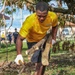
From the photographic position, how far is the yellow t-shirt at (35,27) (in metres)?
6.37

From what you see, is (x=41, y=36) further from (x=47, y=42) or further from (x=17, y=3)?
(x=17, y=3)

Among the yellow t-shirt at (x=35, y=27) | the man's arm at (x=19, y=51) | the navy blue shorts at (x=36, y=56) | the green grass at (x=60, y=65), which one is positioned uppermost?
the yellow t-shirt at (x=35, y=27)

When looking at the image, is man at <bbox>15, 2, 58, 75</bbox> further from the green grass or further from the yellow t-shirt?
the green grass

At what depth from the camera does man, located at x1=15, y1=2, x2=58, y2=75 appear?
634 centimetres

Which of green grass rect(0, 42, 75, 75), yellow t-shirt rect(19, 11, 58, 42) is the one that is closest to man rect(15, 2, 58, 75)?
yellow t-shirt rect(19, 11, 58, 42)

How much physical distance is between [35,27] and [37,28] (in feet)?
0.22

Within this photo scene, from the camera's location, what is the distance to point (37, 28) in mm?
6684

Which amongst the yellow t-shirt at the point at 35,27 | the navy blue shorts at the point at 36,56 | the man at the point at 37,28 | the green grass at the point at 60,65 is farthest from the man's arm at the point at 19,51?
the green grass at the point at 60,65

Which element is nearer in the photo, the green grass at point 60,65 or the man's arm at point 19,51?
the man's arm at point 19,51

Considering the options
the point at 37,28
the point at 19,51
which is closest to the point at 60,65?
the point at 37,28

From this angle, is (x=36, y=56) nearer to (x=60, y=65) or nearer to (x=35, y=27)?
(x=35, y=27)

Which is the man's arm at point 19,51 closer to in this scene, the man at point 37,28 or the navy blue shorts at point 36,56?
the man at point 37,28

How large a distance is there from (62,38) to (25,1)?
188 centimetres

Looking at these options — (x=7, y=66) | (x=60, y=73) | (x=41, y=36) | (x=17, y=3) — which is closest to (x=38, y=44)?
(x=41, y=36)
